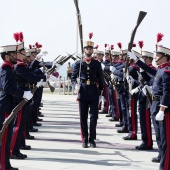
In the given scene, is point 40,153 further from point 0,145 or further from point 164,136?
point 164,136

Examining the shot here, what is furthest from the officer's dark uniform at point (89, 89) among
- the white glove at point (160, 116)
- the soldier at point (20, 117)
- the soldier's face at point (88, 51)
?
the white glove at point (160, 116)

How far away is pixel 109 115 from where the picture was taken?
14000 millimetres

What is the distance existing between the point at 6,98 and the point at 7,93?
0.08 m

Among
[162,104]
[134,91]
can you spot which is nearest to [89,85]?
[134,91]

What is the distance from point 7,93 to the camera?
6383 millimetres

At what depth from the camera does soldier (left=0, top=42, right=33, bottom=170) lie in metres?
6.25

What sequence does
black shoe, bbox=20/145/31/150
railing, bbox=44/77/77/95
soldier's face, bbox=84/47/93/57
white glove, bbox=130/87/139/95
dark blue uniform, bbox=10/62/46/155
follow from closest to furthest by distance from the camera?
dark blue uniform, bbox=10/62/46/155, black shoe, bbox=20/145/31/150, soldier's face, bbox=84/47/93/57, white glove, bbox=130/87/139/95, railing, bbox=44/77/77/95

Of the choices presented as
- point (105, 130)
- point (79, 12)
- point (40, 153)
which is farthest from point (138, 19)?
point (105, 130)

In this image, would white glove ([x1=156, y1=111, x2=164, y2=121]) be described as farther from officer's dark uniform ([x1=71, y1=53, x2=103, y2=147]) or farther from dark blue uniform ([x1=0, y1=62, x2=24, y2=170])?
officer's dark uniform ([x1=71, y1=53, x2=103, y2=147])

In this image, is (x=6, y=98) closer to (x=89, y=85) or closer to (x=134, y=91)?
(x=89, y=85)

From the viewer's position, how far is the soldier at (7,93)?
20.5 feet

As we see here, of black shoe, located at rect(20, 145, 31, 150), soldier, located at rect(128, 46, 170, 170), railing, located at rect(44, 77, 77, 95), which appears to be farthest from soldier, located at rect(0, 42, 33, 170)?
railing, located at rect(44, 77, 77, 95)

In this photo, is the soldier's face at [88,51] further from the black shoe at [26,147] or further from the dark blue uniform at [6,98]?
the dark blue uniform at [6,98]

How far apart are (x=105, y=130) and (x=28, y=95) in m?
4.77
